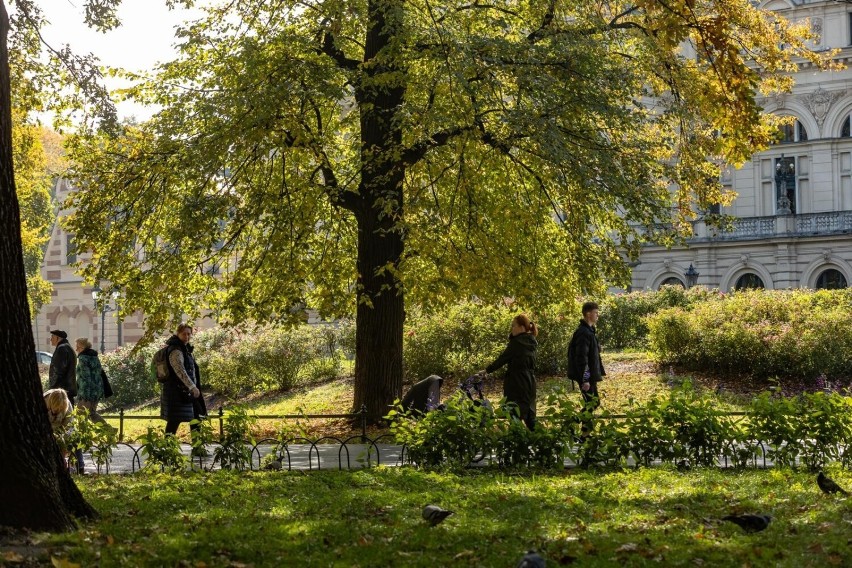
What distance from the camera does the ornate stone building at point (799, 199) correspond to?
43469 millimetres

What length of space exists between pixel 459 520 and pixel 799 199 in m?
40.4

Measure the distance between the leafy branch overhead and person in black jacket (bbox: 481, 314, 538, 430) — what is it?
86.7 inches

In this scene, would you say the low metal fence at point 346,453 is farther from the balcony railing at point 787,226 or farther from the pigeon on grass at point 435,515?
the balcony railing at point 787,226

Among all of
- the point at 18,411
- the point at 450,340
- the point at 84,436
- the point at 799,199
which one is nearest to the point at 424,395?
the point at 84,436

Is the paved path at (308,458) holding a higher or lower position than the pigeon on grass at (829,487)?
lower

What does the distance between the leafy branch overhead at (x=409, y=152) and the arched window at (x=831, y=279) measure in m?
27.7

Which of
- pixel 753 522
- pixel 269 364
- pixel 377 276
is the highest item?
pixel 377 276

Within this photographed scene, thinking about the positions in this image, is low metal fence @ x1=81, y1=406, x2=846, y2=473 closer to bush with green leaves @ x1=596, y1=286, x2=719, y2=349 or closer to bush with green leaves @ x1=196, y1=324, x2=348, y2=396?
bush with green leaves @ x1=196, y1=324, x2=348, y2=396

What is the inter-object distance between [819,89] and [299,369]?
1072 inches

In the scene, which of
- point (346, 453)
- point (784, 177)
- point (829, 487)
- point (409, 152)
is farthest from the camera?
point (784, 177)

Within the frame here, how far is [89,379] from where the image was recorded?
15.7m

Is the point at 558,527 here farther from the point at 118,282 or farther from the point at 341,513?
the point at 118,282

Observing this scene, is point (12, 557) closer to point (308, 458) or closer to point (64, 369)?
point (308, 458)

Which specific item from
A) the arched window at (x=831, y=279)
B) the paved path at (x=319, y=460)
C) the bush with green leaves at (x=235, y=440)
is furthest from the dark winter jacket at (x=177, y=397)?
the arched window at (x=831, y=279)
